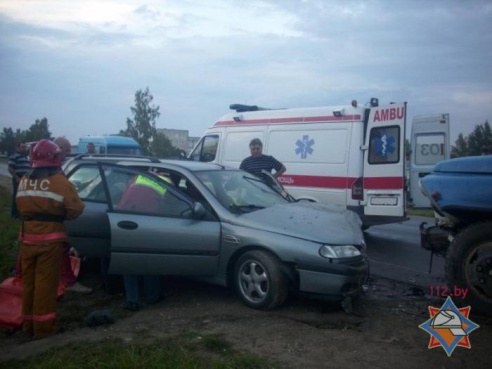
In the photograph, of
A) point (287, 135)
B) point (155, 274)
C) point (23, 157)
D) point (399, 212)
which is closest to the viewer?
point (155, 274)

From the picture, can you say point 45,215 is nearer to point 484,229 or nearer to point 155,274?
point 155,274

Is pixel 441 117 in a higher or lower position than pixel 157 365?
higher

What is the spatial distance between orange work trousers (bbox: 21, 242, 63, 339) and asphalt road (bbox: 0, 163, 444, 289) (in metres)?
4.12

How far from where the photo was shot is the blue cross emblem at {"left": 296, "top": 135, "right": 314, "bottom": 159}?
31.8ft

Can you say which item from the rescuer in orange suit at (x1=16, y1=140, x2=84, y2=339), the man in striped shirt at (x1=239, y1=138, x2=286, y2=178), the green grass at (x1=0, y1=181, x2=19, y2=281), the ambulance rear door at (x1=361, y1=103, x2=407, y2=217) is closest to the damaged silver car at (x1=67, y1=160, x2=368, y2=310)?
the rescuer in orange suit at (x1=16, y1=140, x2=84, y2=339)

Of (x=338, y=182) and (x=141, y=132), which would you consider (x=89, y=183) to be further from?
(x=141, y=132)

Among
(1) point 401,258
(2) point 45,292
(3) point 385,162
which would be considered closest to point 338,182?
(3) point 385,162

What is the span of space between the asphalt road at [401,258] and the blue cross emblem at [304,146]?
6.88 feet

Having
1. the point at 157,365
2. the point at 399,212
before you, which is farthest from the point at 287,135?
the point at 157,365

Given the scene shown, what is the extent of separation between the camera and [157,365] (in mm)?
3557

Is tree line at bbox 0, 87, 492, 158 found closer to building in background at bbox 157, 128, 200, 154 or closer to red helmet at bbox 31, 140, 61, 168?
building in background at bbox 157, 128, 200, 154

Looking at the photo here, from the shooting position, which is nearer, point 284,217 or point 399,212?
point 284,217

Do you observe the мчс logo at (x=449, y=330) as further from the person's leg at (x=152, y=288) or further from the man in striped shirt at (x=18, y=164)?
the man in striped shirt at (x=18, y=164)

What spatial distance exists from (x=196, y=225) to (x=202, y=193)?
1.47 ft
